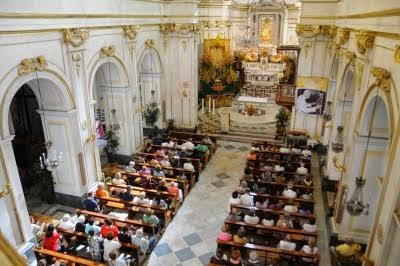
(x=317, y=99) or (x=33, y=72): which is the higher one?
(x=33, y=72)

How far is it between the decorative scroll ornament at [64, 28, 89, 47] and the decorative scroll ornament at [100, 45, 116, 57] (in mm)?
1205

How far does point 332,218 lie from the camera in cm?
952

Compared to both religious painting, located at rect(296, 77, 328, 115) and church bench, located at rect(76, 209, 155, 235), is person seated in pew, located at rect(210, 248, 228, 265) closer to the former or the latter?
church bench, located at rect(76, 209, 155, 235)

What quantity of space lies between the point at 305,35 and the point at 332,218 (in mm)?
8340

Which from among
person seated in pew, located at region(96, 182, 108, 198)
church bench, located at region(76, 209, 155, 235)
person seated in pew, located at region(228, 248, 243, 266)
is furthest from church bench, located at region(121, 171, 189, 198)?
person seated in pew, located at region(228, 248, 243, 266)

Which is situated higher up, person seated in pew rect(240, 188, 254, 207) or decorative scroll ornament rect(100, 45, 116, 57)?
decorative scroll ornament rect(100, 45, 116, 57)

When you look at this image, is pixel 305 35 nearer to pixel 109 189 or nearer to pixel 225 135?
pixel 225 135

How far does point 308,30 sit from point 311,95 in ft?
9.28

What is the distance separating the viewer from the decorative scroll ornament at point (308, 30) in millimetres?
14000

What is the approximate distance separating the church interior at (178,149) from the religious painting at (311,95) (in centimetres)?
5

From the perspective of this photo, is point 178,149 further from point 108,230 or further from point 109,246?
point 109,246

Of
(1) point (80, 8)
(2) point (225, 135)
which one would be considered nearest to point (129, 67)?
(1) point (80, 8)

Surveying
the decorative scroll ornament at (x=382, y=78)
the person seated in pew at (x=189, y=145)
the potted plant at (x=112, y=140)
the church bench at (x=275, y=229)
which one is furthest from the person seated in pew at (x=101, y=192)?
the decorative scroll ornament at (x=382, y=78)

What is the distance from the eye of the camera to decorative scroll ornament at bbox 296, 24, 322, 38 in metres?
14.0
